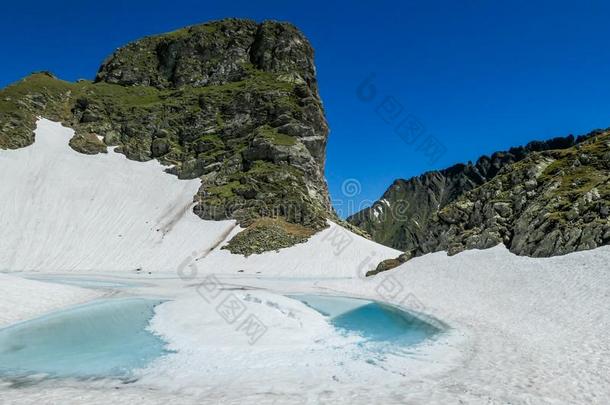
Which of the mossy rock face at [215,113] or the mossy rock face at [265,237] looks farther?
the mossy rock face at [215,113]

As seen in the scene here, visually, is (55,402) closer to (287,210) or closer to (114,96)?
(287,210)

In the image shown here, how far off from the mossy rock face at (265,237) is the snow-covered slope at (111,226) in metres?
2.33

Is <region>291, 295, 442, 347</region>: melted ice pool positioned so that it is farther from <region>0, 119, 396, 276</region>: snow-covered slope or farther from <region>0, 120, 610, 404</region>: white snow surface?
<region>0, 119, 396, 276</region>: snow-covered slope


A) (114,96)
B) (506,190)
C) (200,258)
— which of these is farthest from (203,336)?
(114,96)

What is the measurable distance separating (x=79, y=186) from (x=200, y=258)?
47.8 m

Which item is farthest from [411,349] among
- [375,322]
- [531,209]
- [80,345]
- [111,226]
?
[111,226]

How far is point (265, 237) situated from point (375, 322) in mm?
57941

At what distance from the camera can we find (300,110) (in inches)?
5054

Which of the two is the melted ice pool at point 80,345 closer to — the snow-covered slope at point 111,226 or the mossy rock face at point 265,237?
the snow-covered slope at point 111,226

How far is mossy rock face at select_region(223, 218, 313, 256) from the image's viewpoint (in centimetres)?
7850

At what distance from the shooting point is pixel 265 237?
8138cm

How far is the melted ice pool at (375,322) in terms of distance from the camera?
20.1 m

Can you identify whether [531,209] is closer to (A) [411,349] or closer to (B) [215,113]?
(A) [411,349]

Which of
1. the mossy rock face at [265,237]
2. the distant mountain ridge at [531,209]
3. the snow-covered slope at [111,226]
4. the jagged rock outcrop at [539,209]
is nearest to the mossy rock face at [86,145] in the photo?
the snow-covered slope at [111,226]
